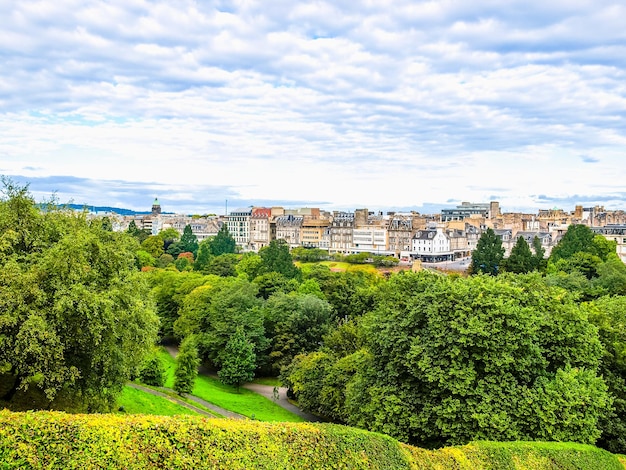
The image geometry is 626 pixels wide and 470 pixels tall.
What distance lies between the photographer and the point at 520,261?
72.8 m

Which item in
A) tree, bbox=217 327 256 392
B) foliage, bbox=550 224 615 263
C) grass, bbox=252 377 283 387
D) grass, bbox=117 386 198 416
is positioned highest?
foliage, bbox=550 224 615 263

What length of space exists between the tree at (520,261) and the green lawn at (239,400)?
43.3m

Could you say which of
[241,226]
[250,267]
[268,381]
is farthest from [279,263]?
[241,226]

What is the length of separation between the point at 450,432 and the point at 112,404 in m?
14.0

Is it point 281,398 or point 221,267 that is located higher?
point 221,267

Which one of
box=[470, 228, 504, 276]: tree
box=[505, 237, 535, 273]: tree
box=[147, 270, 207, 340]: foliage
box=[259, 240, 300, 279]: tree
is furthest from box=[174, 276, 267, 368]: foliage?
box=[470, 228, 504, 276]: tree

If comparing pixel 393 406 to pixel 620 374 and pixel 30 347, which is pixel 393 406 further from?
pixel 30 347

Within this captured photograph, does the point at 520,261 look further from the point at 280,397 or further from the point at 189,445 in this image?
the point at 189,445

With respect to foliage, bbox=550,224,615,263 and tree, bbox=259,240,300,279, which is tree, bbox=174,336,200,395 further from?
foliage, bbox=550,224,615,263

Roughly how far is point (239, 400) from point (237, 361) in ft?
17.8

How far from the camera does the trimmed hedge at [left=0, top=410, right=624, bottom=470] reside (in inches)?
451

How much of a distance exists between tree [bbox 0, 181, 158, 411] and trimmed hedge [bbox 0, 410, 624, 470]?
283 inches

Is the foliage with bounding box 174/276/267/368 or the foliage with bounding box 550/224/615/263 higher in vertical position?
the foliage with bounding box 550/224/615/263

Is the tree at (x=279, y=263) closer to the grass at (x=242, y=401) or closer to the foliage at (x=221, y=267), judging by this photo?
the foliage at (x=221, y=267)
